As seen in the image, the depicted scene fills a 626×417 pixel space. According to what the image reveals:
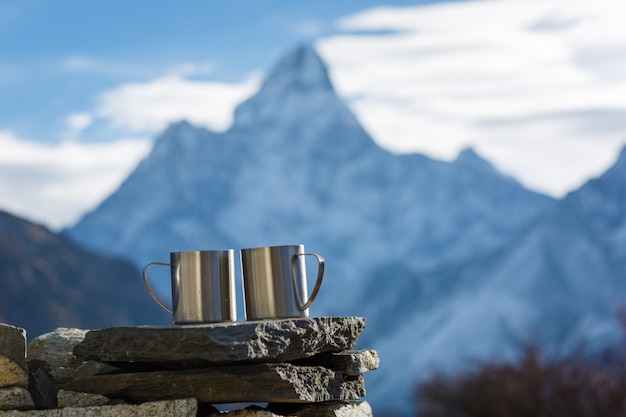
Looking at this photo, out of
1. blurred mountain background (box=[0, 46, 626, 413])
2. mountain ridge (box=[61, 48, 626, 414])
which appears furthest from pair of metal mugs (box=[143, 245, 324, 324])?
mountain ridge (box=[61, 48, 626, 414])

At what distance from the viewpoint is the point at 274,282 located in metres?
4.36

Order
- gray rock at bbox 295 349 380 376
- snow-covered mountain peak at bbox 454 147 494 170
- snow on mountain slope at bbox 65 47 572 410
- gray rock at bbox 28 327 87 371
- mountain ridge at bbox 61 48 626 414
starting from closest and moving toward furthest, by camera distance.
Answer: gray rock at bbox 295 349 380 376 → gray rock at bbox 28 327 87 371 → mountain ridge at bbox 61 48 626 414 → snow on mountain slope at bbox 65 47 572 410 → snow-covered mountain peak at bbox 454 147 494 170

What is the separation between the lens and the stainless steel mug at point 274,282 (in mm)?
4359

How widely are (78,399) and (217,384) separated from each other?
1.93 ft

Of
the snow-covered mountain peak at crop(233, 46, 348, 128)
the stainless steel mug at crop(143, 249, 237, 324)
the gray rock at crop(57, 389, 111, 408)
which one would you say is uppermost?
the snow-covered mountain peak at crop(233, 46, 348, 128)

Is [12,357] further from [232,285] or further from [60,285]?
[60,285]

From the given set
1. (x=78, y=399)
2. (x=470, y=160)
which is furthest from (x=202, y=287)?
(x=470, y=160)

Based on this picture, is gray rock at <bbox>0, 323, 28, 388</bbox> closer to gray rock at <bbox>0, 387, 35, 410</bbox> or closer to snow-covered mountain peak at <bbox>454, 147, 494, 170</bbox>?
gray rock at <bbox>0, 387, 35, 410</bbox>

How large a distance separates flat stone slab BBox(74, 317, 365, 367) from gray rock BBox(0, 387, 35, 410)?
28cm

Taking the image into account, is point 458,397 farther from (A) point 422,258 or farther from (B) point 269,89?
(B) point 269,89

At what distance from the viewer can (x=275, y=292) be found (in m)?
4.36

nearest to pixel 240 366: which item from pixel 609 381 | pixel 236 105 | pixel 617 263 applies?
pixel 609 381

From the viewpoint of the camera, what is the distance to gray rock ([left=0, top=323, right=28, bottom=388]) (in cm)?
427

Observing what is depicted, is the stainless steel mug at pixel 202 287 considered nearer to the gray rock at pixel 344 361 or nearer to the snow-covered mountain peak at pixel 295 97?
the gray rock at pixel 344 361
